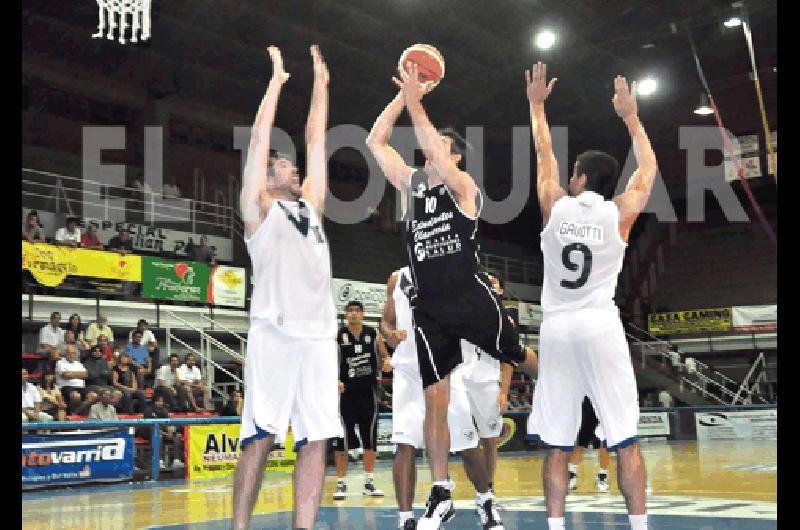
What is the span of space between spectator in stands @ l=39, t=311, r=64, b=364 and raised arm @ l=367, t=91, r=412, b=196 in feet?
34.0

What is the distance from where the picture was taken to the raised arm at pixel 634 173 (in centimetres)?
481

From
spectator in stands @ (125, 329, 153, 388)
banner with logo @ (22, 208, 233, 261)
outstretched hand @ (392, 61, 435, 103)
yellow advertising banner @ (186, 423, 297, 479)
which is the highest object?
banner with logo @ (22, 208, 233, 261)

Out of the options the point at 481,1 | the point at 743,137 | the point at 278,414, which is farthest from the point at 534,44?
the point at 278,414

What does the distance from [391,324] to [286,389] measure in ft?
8.38

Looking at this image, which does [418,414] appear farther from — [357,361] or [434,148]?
[357,361]

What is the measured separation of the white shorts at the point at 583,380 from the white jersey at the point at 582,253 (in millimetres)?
88

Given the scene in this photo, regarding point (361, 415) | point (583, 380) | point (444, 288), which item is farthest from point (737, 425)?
point (583, 380)

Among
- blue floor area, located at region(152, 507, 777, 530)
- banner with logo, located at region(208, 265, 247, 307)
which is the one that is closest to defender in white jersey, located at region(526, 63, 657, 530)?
blue floor area, located at region(152, 507, 777, 530)

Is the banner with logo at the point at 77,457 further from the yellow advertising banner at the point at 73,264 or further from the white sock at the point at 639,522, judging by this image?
the white sock at the point at 639,522

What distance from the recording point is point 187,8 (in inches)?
747

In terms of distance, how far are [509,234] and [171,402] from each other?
19.6 meters

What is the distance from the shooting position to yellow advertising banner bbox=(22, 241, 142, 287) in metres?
15.4

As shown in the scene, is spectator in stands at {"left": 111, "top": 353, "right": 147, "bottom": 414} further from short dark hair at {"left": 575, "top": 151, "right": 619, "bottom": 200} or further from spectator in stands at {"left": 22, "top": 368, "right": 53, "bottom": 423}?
short dark hair at {"left": 575, "top": 151, "right": 619, "bottom": 200}

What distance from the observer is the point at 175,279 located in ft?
57.7
